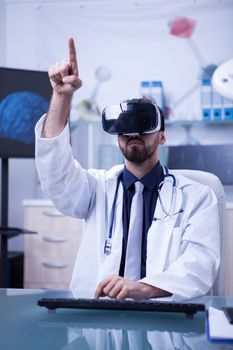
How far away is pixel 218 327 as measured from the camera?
27.5 inches

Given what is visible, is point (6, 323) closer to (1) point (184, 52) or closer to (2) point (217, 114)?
(2) point (217, 114)

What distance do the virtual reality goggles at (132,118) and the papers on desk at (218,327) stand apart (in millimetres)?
739

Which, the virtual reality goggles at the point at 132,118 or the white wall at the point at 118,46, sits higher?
the white wall at the point at 118,46

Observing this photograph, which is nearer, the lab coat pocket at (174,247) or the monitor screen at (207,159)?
the lab coat pocket at (174,247)

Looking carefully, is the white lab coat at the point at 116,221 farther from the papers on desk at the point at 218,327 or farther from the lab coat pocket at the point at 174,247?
the papers on desk at the point at 218,327

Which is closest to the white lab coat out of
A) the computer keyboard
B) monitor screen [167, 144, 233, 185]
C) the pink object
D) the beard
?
the beard

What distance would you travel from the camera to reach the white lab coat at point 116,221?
52.0 inches

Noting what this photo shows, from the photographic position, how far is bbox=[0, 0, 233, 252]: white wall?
3381 millimetres

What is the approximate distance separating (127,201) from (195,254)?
333 millimetres

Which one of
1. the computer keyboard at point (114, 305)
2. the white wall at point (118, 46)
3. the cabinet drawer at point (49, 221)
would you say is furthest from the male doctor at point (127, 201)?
the white wall at point (118, 46)

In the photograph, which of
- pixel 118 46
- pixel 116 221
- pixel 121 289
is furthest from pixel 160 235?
pixel 118 46

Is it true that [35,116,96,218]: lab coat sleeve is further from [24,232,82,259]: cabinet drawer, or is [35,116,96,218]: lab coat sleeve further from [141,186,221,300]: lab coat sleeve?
Answer: [24,232,82,259]: cabinet drawer

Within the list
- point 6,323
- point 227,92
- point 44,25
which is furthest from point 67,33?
point 6,323

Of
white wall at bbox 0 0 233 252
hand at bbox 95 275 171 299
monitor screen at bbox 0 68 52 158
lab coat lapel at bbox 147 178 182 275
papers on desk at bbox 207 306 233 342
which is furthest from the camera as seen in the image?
white wall at bbox 0 0 233 252
